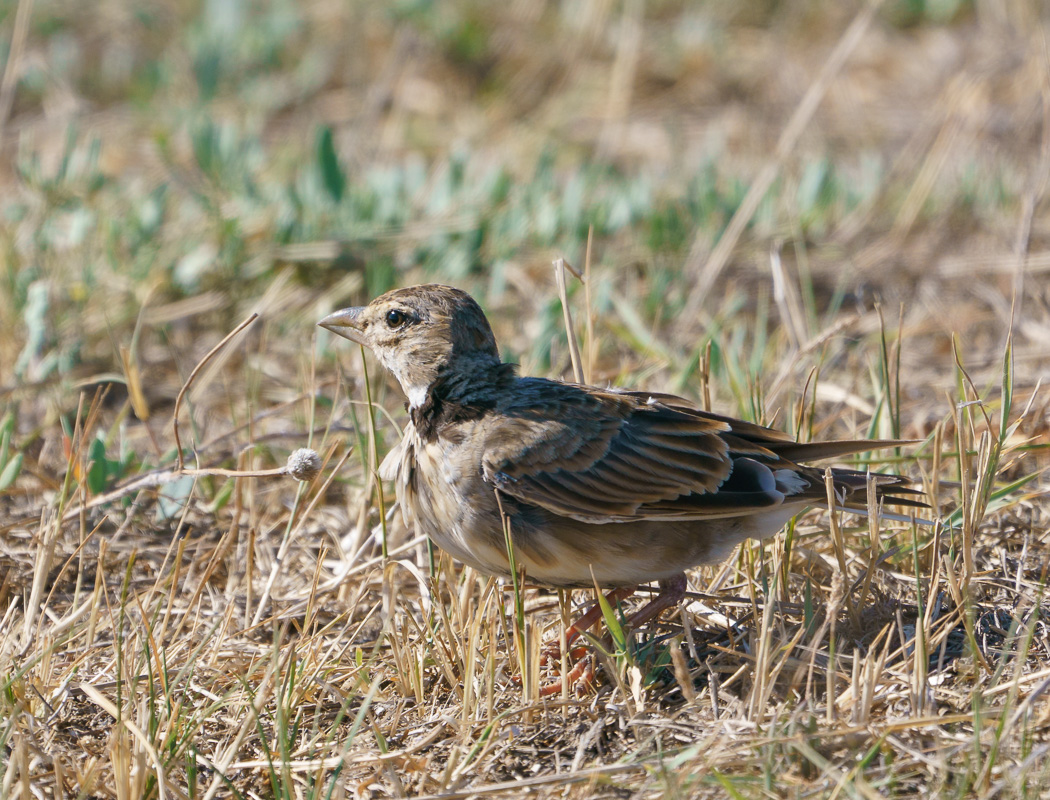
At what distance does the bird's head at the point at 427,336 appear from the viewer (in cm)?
393

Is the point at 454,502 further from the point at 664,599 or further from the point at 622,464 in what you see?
the point at 664,599

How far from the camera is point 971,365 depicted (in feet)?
19.0

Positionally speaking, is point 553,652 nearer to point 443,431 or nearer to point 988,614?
point 443,431

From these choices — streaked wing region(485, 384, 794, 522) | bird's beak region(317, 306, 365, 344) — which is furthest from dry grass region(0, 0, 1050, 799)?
streaked wing region(485, 384, 794, 522)

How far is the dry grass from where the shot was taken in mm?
3203

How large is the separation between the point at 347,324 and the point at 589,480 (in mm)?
1106

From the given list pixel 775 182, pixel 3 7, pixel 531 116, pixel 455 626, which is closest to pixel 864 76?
Answer: pixel 531 116

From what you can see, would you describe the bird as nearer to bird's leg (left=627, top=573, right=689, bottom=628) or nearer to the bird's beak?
bird's leg (left=627, top=573, right=689, bottom=628)

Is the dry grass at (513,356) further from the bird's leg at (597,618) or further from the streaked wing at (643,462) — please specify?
the streaked wing at (643,462)

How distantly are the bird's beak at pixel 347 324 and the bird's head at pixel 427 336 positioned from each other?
8 centimetres

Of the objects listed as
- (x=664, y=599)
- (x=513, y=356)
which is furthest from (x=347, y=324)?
(x=513, y=356)

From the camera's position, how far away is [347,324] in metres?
4.16

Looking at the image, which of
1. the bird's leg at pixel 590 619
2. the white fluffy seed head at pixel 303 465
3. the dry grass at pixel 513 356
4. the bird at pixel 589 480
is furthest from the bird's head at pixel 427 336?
the bird's leg at pixel 590 619

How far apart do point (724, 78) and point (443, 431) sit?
693 centimetres
